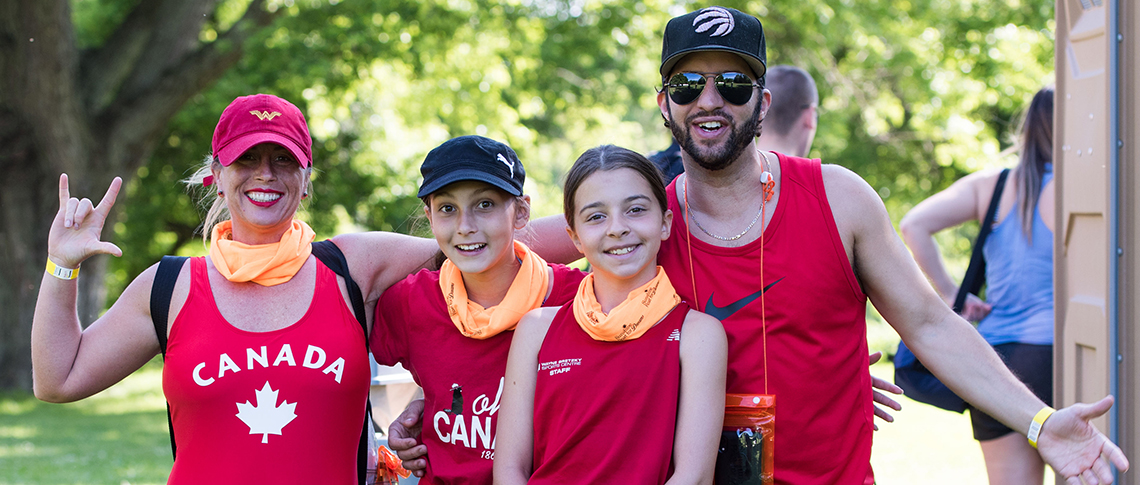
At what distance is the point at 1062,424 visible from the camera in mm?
2611

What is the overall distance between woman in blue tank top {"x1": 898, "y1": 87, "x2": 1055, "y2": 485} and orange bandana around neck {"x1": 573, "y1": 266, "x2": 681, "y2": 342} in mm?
2125

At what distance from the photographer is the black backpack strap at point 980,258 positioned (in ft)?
14.5

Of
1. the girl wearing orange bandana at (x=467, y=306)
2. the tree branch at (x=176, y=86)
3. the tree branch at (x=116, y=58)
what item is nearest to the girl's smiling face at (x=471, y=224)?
the girl wearing orange bandana at (x=467, y=306)

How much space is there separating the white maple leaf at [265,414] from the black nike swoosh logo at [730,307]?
4.10 feet

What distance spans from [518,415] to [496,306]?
375 mm

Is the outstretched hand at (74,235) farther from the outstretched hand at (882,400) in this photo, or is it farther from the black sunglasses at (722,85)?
the outstretched hand at (882,400)

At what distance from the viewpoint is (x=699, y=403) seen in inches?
98.1

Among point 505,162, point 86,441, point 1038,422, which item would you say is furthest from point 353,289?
point 86,441

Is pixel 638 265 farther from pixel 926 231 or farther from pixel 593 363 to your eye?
pixel 926 231

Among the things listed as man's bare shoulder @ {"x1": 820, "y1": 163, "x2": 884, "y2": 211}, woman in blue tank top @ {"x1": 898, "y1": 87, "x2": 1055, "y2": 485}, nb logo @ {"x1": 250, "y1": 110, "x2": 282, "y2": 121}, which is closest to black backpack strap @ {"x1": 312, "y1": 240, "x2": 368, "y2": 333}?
nb logo @ {"x1": 250, "y1": 110, "x2": 282, "y2": 121}

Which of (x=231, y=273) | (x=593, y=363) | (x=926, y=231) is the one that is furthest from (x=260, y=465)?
(x=926, y=231)

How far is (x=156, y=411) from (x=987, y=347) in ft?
43.9

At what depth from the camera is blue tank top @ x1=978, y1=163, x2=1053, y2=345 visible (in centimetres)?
420

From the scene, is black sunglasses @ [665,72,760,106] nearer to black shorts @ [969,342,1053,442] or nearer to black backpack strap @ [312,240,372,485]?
black backpack strap @ [312,240,372,485]
